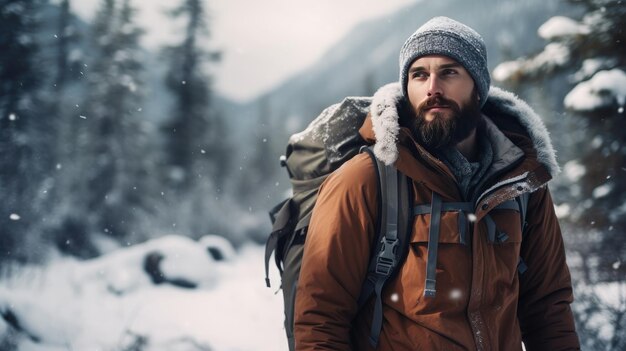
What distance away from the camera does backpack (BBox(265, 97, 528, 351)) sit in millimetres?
2119

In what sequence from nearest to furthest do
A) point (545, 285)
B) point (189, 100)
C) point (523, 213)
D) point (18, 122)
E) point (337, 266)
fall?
point (337, 266) → point (523, 213) → point (545, 285) → point (18, 122) → point (189, 100)

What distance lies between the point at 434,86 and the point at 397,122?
0.99 feet

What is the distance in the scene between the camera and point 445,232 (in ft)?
7.01

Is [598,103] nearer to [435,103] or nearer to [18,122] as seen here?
[435,103]

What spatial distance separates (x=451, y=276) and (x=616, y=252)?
7.05 m

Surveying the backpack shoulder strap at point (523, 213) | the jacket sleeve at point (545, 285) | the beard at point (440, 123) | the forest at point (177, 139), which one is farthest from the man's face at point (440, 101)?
the forest at point (177, 139)

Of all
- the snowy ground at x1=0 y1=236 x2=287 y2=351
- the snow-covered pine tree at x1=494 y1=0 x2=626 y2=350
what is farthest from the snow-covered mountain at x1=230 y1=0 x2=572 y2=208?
the snowy ground at x1=0 y1=236 x2=287 y2=351

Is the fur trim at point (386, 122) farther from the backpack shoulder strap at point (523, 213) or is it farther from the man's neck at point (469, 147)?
the backpack shoulder strap at point (523, 213)

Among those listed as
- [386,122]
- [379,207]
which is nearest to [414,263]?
[379,207]

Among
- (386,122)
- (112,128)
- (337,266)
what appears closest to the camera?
(337,266)

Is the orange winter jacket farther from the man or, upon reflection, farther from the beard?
the beard

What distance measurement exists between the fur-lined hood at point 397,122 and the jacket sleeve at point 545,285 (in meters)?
0.24

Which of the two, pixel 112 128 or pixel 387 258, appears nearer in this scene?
pixel 387 258

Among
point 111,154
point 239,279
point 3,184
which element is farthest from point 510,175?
point 111,154
